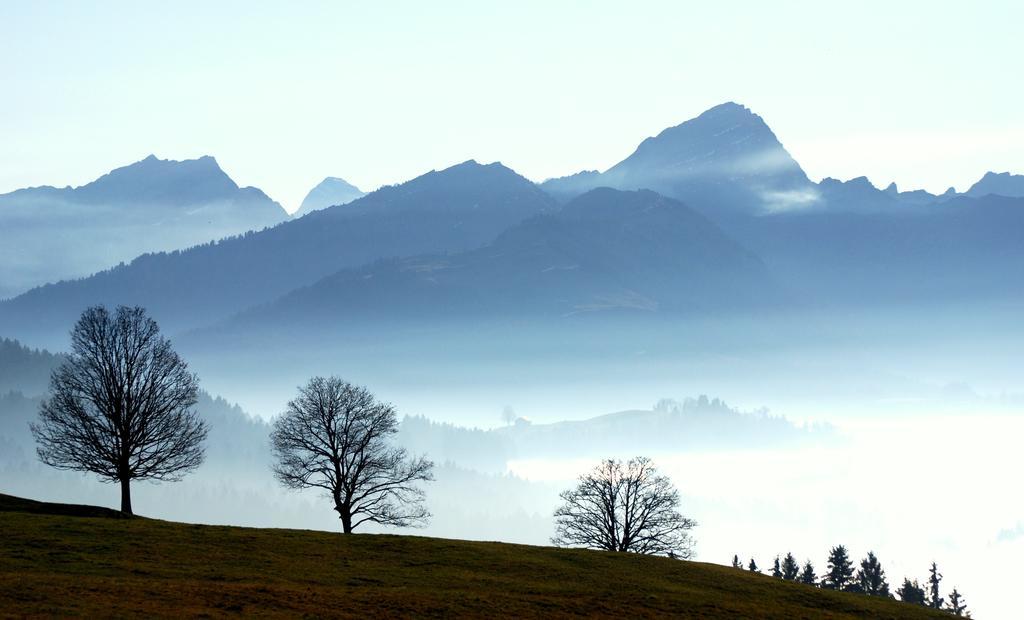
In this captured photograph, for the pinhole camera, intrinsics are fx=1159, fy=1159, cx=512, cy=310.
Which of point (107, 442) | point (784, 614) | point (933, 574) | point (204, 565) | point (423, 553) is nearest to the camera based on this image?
point (204, 565)

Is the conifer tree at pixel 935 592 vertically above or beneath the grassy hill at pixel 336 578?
beneath

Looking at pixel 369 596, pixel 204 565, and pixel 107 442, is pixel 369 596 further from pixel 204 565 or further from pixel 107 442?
pixel 107 442

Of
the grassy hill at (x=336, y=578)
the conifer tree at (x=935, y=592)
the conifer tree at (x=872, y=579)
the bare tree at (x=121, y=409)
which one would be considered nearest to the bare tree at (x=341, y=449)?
the bare tree at (x=121, y=409)

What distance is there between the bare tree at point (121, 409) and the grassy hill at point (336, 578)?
6492mm

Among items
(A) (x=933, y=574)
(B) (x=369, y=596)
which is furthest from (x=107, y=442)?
(A) (x=933, y=574)

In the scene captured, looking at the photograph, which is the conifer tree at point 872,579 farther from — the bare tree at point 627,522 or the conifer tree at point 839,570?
the bare tree at point 627,522

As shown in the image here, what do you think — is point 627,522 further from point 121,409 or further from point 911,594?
point 911,594

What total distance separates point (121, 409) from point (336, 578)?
31.6m

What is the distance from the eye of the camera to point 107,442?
83.7 metres

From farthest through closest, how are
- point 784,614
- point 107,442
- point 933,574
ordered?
point 933,574 < point 107,442 < point 784,614

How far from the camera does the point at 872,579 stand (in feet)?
463

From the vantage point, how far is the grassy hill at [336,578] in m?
51.0

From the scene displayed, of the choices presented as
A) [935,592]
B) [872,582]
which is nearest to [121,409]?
[872,582]

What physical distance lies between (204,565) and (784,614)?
103 feet
